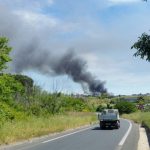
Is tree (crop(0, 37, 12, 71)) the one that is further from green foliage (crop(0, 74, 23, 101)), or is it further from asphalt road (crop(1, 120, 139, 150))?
asphalt road (crop(1, 120, 139, 150))

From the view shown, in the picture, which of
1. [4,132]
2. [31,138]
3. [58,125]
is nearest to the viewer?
[4,132]

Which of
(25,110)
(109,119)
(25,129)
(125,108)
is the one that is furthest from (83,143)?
(125,108)

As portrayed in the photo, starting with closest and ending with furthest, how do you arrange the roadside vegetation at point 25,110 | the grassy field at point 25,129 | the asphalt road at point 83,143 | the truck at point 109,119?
1. the asphalt road at point 83,143
2. the grassy field at point 25,129
3. the roadside vegetation at point 25,110
4. the truck at point 109,119

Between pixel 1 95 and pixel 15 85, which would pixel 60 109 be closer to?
pixel 15 85

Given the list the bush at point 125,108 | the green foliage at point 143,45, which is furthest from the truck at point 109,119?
the bush at point 125,108

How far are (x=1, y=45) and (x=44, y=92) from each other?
23.4 m

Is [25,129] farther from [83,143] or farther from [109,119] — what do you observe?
[109,119]

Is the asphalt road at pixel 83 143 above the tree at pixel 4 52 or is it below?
below

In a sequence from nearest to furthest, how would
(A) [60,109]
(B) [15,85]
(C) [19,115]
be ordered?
(B) [15,85] → (C) [19,115] → (A) [60,109]

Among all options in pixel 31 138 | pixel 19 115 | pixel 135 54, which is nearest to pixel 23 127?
pixel 31 138

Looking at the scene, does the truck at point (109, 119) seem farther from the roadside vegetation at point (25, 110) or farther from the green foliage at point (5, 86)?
the green foliage at point (5, 86)

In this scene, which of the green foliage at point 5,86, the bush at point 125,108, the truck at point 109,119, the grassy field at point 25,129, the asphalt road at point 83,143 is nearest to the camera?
the asphalt road at point 83,143

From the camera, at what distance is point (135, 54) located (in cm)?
1144

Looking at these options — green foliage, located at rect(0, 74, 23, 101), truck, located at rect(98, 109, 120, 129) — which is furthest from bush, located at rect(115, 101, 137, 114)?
green foliage, located at rect(0, 74, 23, 101)
